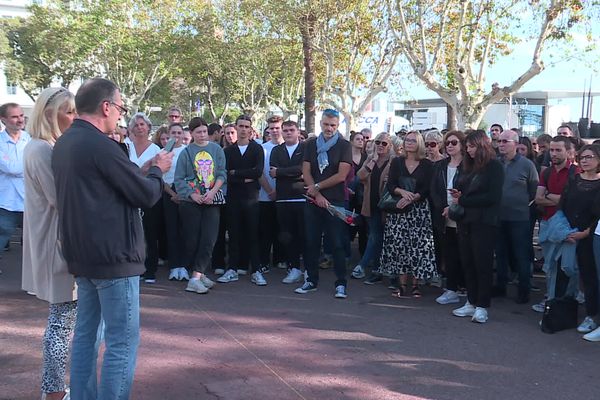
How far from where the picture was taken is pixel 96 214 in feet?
10.1

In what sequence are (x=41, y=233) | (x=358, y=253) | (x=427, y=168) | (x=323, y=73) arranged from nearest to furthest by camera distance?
(x=41, y=233) < (x=427, y=168) < (x=358, y=253) < (x=323, y=73)

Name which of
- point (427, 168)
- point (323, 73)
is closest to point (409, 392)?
point (427, 168)

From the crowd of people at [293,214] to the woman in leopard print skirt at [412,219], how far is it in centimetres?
2

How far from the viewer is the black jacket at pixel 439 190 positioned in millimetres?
6590

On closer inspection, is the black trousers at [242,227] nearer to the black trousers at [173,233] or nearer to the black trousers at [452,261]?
the black trousers at [173,233]

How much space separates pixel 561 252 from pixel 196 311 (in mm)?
3780

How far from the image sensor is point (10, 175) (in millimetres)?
7078

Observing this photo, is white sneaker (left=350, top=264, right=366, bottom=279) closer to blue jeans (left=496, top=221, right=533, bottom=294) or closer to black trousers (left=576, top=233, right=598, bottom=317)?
blue jeans (left=496, top=221, right=533, bottom=294)

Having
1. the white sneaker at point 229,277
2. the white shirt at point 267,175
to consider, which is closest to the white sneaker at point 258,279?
the white sneaker at point 229,277

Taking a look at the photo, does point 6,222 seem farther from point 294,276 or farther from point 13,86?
point 13,86

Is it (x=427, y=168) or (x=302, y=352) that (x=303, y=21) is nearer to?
(x=427, y=168)

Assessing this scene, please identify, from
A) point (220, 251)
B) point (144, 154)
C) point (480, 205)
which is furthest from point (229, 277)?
point (480, 205)

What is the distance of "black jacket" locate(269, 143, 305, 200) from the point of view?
7.59 m

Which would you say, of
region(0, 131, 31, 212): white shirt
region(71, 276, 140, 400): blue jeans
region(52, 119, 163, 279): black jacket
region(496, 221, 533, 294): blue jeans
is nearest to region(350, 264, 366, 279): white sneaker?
region(496, 221, 533, 294): blue jeans
